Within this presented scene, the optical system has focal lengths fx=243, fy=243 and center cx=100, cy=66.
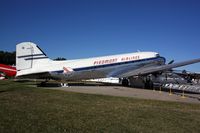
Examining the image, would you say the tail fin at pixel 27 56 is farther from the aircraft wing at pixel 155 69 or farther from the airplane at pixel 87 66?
the aircraft wing at pixel 155 69

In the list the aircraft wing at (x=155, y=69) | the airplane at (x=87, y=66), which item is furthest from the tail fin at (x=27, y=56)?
the aircraft wing at (x=155, y=69)

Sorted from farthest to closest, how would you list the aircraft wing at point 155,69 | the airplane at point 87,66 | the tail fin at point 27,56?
the aircraft wing at point 155,69, the airplane at point 87,66, the tail fin at point 27,56

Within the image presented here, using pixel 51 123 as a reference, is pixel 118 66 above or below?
above

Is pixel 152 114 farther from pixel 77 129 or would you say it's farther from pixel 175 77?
pixel 175 77

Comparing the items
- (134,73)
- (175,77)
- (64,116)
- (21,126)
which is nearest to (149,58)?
(134,73)

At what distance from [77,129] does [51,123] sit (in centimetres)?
117

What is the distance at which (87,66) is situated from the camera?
30.6 metres

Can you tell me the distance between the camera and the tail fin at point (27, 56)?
26.7 m

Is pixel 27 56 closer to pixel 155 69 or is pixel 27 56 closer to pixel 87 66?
pixel 87 66

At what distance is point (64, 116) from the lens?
32.3 ft

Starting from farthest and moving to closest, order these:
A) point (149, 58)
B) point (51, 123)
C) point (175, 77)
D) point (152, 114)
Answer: point (175, 77)
point (149, 58)
point (152, 114)
point (51, 123)

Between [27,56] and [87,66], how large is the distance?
7.52 metres

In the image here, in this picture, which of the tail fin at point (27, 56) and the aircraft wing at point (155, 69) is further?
the aircraft wing at point (155, 69)

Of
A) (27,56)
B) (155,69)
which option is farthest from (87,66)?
(155,69)
